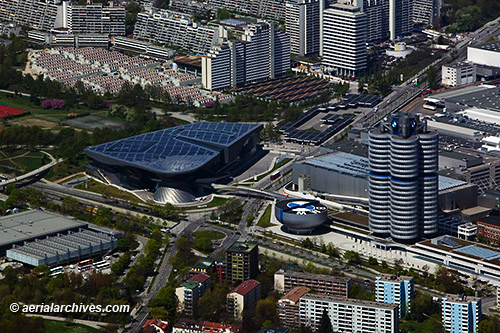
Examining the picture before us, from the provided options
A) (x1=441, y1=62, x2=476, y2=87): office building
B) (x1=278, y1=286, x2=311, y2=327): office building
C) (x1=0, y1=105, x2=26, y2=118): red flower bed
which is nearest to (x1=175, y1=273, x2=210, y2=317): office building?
(x1=278, y1=286, x2=311, y2=327): office building

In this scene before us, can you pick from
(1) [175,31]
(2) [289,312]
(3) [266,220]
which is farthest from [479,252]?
(1) [175,31]

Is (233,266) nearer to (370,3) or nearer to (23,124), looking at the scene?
(23,124)

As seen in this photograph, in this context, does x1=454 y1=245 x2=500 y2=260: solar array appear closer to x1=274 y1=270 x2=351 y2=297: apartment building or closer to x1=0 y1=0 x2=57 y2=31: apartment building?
x1=274 y1=270 x2=351 y2=297: apartment building

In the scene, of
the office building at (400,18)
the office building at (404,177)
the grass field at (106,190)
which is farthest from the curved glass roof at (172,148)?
the office building at (400,18)

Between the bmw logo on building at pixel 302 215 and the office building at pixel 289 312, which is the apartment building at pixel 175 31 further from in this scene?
the office building at pixel 289 312

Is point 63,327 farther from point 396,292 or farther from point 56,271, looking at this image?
point 396,292
